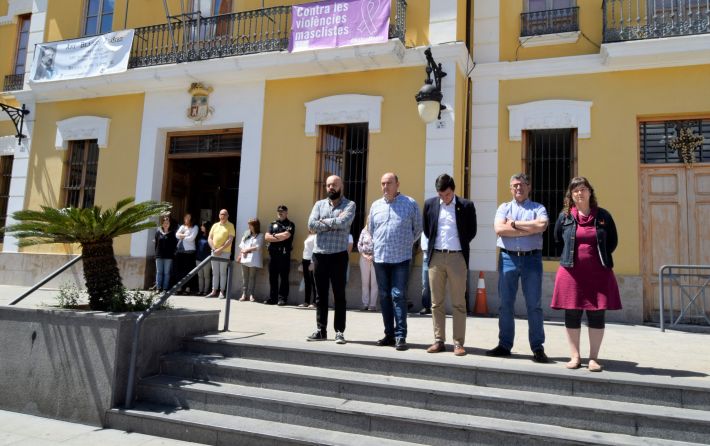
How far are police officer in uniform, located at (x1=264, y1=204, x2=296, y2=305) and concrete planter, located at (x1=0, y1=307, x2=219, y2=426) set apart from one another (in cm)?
446

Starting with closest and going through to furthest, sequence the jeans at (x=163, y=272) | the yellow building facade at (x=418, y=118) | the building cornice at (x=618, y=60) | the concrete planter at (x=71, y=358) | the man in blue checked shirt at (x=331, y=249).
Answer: the concrete planter at (x=71, y=358), the man in blue checked shirt at (x=331, y=249), the building cornice at (x=618, y=60), the yellow building facade at (x=418, y=118), the jeans at (x=163, y=272)

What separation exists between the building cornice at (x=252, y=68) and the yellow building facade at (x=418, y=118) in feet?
0.12

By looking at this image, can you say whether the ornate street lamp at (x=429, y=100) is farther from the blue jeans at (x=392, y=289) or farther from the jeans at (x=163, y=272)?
the jeans at (x=163, y=272)

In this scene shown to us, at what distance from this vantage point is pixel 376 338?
6.03 metres

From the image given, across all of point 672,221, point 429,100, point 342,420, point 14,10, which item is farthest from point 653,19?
point 14,10

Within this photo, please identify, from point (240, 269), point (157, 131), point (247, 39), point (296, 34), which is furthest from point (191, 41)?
point (240, 269)

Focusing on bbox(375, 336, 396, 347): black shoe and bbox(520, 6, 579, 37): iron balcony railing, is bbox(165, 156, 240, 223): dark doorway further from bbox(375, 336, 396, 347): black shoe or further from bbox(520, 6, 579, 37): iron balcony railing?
bbox(375, 336, 396, 347): black shoe

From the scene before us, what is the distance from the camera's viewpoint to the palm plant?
5.27 m

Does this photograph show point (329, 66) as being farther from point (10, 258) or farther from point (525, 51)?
point (10, 258)

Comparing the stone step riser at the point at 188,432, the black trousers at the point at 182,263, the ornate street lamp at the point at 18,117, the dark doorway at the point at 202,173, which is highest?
the ornate street lamp at the point at 18,117

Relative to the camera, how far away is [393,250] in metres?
5.51

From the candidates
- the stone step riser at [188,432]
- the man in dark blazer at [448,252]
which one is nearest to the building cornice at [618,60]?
the man in dark blazer at [448,252]

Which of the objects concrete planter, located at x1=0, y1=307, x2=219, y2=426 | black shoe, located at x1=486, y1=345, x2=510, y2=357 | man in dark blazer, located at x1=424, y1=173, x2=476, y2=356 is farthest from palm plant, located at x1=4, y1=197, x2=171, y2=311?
black shoe, located at x1=486, y1=345, x2=510, y2=357

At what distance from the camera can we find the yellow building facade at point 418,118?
9172 millimetres
